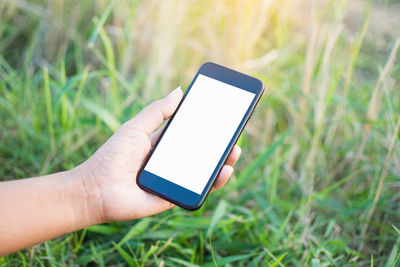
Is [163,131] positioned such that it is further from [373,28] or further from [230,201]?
[373,28]

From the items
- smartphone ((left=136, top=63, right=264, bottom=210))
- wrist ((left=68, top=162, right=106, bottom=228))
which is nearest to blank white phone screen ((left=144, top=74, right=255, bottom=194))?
smartphone ((left=136, top=63, right=264, bottom=210))

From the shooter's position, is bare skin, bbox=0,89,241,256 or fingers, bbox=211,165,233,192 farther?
fingers, bbox=211,165,233,192

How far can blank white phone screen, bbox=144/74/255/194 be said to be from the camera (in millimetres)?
930

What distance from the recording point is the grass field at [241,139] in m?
0.98

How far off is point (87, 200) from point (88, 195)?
1cm

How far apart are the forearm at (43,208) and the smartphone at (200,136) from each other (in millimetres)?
149

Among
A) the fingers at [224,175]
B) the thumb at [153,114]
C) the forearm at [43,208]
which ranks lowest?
the forearm at [43,208]

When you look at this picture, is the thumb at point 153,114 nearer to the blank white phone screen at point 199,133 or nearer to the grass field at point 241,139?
the blank white phone screen at point 199,133

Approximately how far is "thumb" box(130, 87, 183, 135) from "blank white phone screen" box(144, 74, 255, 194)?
0.12ft

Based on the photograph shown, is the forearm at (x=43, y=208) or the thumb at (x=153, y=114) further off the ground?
the thumb at (x=153, y=114)

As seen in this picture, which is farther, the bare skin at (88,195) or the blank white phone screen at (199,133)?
the blank white phone screen at (199,133)

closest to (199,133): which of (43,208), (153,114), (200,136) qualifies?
(200,136)

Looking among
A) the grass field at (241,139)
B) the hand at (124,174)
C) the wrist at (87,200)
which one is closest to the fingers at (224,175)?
the hand at (124,174)

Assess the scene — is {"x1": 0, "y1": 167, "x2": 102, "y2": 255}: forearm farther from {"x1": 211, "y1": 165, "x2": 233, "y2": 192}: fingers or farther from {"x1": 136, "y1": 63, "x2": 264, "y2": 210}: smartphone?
{"x1": 211, "y1": 165, "x2": 233, "y2": 192}: fingers
